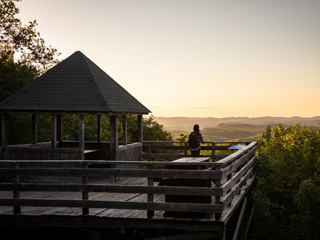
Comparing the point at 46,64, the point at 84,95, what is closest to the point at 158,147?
the point at 84,95

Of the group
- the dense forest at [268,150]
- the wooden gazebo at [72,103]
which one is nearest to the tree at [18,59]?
the dense forest at [268,150]

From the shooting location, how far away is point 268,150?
63.9 ft

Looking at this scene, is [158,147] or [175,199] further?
[158,147]

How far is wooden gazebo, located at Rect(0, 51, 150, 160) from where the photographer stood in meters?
13.7

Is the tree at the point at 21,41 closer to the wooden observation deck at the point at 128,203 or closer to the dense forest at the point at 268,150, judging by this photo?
the dense forest at the point at 268,150

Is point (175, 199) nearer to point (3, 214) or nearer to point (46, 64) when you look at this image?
point (3, 214)

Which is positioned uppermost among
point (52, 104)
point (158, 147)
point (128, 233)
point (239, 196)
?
point (52, 104)

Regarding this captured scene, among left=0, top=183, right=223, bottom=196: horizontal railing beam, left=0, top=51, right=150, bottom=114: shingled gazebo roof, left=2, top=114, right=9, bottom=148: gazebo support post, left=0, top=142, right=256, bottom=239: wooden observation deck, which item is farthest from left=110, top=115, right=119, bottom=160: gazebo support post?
left=0, top=183, right=223, bottom=196: horizontal railing beam

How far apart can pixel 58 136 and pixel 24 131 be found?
26.6 feet

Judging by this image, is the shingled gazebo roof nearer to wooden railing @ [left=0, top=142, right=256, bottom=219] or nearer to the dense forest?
wooden railing @ [left=0, top=142, right=256, bottom=219]

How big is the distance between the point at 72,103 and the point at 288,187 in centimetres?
955

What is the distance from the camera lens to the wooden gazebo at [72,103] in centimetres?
1373

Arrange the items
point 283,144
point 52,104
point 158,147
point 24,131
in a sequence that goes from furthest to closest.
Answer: point 24,131
point 283,144
point 158,147
point 52,104

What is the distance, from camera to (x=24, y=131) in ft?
80.3
